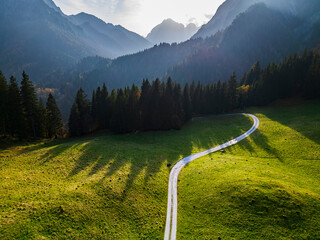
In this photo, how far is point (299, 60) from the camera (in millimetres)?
83125

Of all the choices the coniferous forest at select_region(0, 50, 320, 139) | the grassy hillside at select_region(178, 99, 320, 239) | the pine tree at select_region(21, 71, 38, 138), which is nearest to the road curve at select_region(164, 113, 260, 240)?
the grassy hillside at select_region(178, 99, 320, 239)

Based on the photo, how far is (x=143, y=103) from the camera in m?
62.0

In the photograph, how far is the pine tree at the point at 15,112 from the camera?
136 ft

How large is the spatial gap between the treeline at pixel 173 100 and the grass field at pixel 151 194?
26.6 metres

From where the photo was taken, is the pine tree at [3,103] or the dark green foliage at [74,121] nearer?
the pine tree at [3,103]

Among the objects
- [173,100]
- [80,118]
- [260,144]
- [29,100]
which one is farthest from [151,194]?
[80,118]

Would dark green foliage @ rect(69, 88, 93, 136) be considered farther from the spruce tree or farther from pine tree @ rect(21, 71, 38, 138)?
pine tree @ rect(21, 71, 38, 138)

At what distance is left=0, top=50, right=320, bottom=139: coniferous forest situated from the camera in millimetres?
42906

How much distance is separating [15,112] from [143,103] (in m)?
39.7

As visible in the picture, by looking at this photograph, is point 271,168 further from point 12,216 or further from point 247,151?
point 12,216

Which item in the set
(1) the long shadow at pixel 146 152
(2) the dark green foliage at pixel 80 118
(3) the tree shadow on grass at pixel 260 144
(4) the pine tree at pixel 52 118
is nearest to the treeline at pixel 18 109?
(4) the pine tree at pixel 52 118

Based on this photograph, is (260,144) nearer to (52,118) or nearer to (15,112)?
(15,112)

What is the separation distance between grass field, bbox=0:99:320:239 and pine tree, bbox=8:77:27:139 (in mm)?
11856

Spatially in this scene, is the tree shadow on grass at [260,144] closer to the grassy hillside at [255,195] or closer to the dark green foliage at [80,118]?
the grassy hillside at [255,195]
